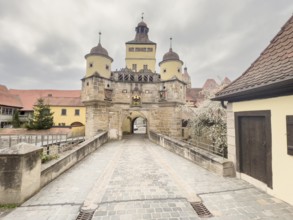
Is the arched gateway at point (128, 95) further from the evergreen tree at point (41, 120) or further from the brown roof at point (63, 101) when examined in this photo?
the brown roof at point (63, 101)

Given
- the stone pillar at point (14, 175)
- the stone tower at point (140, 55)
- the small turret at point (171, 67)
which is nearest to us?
the stone pillar at point (14, 175)

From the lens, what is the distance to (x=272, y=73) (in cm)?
427

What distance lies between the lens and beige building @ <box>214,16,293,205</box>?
380 centimetres

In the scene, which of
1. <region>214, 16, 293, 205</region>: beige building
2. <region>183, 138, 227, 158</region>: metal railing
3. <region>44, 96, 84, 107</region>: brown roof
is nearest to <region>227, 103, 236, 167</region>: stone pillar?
<region>214, 16, 293, 205</region>: beige building

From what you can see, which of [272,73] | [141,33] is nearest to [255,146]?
[272,73]

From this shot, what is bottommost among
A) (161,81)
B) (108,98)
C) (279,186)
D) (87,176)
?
(87,176)

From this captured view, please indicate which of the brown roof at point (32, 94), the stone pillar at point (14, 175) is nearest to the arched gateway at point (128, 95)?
the stone pillar at point (14, 175)

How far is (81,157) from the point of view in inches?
325

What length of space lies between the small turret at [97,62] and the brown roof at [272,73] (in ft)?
46.7

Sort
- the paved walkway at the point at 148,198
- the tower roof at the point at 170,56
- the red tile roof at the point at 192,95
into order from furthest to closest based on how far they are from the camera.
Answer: the red tile roof at the point at 192,95 → the tower roof at the point at 170,56 → the paved walkway at the point at 148,198

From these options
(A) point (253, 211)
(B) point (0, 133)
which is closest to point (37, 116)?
(B) point (0, 133)

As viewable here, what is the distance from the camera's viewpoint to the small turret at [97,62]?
17.2 m

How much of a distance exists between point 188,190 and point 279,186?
2.23 meters

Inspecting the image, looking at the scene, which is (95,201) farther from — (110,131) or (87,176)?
(110,131)
